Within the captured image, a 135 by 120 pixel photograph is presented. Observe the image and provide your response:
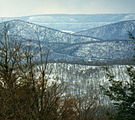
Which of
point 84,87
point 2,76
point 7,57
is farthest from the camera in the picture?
point 84,87

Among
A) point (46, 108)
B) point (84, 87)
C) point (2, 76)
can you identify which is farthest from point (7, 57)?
point (84, 87)

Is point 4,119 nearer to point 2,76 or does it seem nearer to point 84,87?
point 2,76

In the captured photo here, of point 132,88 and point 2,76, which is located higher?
point 2,76

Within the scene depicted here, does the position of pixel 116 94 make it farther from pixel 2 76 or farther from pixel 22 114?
pixel 22 114

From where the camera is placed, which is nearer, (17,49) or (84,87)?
(17,49)

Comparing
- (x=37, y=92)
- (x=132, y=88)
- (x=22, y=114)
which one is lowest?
(x=132, y=88)

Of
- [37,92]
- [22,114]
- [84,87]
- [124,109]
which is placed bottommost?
[84,87]

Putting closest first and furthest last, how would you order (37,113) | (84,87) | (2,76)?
(37,113)
(2,76)
(84,87)

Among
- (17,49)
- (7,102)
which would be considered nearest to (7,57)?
(17,49)

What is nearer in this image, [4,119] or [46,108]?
[46,108]
